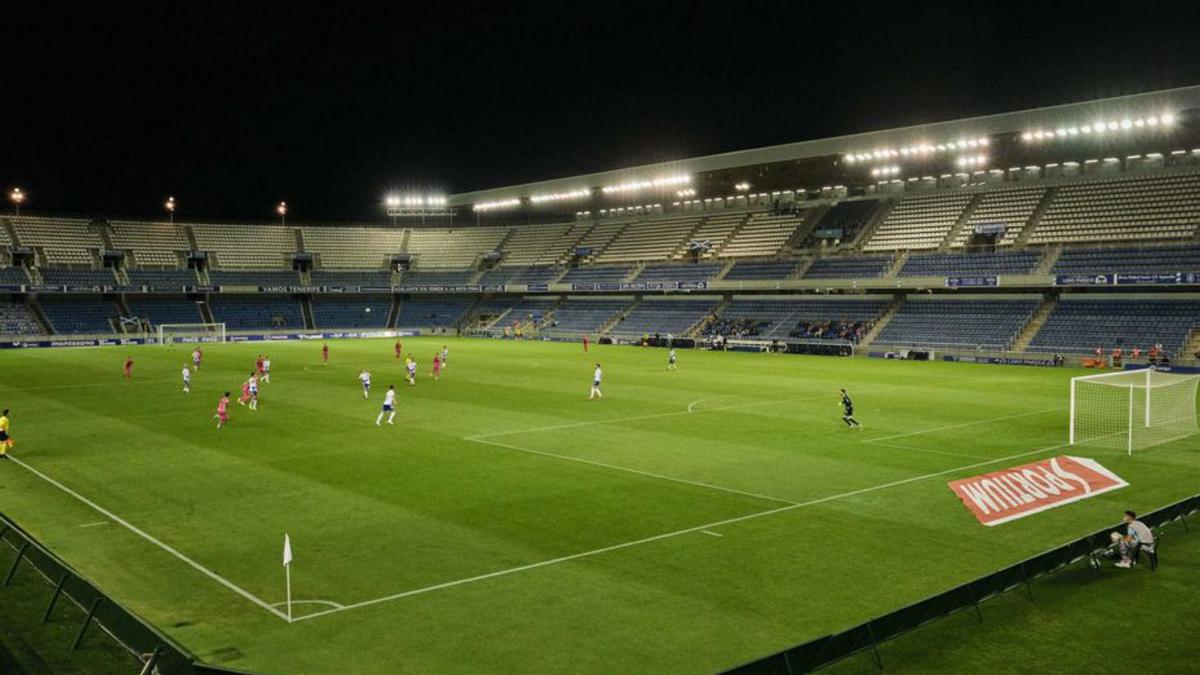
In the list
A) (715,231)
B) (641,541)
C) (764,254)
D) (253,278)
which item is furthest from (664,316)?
(641,541)

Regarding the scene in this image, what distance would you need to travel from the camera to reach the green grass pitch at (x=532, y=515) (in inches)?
461

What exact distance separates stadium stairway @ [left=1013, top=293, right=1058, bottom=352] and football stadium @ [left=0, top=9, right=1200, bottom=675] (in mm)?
161

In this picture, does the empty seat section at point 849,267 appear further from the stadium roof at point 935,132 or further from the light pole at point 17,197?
the light pole at point 17,197

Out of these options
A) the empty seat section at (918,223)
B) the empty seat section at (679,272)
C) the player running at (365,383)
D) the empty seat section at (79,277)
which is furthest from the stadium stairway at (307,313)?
the player running at (365,383)

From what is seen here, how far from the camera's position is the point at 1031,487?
19594mm

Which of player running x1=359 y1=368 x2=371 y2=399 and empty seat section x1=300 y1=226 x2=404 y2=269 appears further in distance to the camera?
empty seat section x1=300 y1=226 x2=404 y2=269

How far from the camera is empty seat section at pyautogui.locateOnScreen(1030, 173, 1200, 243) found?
5478cm

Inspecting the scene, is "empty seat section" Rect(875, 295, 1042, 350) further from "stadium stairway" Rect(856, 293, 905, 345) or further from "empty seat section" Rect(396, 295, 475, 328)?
"empty seat section" Rect(396, 295, 475, 328)

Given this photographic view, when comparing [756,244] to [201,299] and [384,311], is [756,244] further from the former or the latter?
[201,299]

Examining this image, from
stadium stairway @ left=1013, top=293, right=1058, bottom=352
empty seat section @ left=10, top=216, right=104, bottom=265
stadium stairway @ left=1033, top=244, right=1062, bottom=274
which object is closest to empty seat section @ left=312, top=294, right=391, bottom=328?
empty seat section @ left=10, top=216, right=104, bottom=265

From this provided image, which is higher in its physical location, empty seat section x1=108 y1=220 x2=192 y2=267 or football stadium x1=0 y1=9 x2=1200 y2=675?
empty seat section x1=108 y1=220 x2=192 y2=267

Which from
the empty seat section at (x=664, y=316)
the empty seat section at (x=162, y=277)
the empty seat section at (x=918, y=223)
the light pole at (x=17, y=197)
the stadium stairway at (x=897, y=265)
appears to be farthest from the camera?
the empty seat section at (x=162, y=277)

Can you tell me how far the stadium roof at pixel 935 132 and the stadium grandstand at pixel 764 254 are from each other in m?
0.15

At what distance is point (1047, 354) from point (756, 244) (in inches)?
1200
